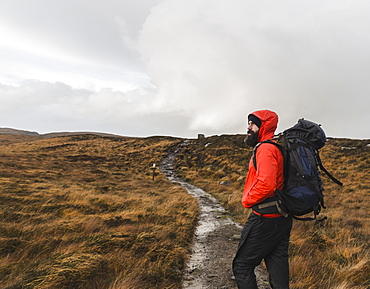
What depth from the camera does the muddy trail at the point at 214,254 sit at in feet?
13.9

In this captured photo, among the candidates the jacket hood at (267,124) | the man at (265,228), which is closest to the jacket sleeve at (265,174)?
the man at (265,228)

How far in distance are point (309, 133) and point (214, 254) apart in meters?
4.19

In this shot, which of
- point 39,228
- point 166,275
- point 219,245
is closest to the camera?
point 166,275

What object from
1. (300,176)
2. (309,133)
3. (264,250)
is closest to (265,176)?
(300,176)

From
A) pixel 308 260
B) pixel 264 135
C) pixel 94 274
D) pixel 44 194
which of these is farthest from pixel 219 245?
pixel 44 194

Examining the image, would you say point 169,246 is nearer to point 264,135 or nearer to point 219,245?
point 219,245

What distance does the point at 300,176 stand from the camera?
2.53 meters

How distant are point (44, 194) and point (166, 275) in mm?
8271

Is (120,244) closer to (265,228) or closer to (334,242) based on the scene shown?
(265,228)

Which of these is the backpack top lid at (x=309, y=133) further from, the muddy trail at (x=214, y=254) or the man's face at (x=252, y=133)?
the muddy trail at (x=214, y=254)

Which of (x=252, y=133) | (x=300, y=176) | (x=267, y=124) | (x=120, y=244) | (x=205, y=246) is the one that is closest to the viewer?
(x=300, y=176)

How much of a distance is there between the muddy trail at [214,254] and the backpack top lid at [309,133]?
2.98m

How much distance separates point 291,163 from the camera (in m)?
2.58

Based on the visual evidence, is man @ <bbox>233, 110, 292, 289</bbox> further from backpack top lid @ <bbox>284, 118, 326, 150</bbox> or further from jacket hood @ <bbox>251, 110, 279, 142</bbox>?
backpack top lid @ <bbox>284, 118, 326, 150</bbox>
